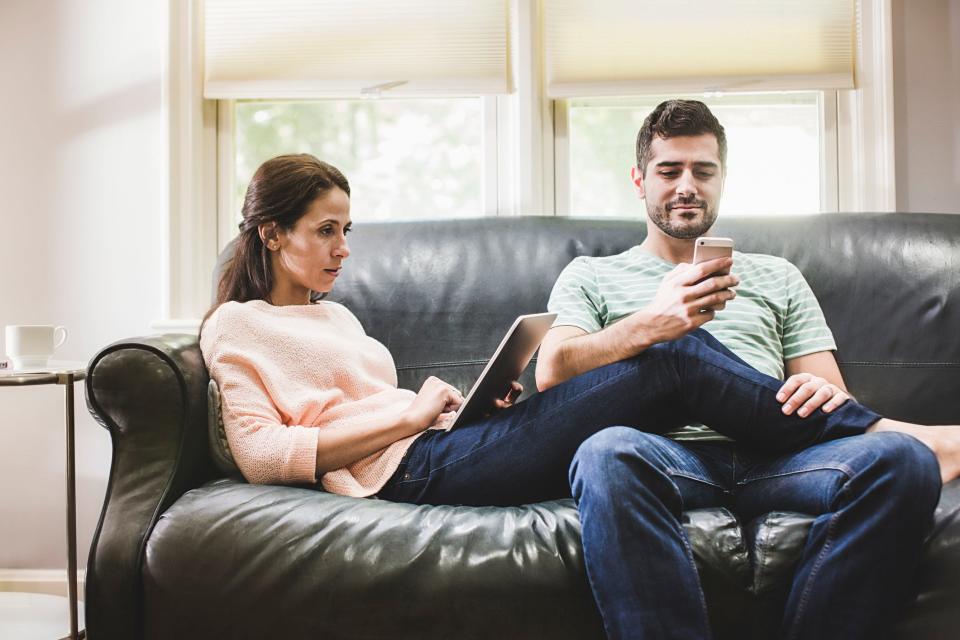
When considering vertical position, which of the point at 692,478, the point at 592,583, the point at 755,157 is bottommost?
the point at 592,583

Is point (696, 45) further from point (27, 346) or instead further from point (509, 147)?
point (27, 346)

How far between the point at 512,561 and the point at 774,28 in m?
1.86

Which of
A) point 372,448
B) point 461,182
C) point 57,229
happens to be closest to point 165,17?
point 57,229

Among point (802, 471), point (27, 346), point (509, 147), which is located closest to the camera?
point (802, 471)

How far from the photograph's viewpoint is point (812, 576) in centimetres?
107

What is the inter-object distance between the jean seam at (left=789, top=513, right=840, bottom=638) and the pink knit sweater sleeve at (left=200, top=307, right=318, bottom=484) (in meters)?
0.77

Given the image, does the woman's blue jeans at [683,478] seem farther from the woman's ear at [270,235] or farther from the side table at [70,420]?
the side table at [70,420]

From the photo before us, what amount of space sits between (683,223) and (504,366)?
1.92ft

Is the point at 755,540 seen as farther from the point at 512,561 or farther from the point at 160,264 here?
the point at 160,264

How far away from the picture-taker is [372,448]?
1.37 metres

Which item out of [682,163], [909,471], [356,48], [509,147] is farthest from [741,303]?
[356,48]

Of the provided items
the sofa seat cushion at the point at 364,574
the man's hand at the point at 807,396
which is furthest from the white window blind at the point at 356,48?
the sofa seat cushion at the point at 364,574

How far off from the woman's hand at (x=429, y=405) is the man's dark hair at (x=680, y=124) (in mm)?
697

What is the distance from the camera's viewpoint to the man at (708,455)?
1.03m
